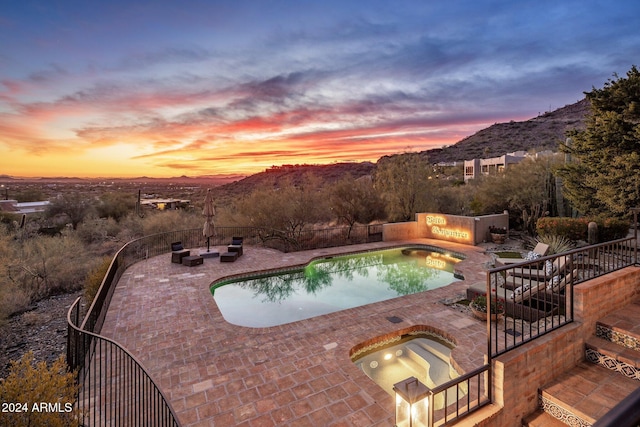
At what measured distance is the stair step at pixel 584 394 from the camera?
3.24 m

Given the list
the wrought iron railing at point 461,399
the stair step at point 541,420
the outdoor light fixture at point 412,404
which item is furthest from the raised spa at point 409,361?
the outdoor light fixture at point 412,404

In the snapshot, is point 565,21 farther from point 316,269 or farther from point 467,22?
point 316,269

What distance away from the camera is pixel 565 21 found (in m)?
13.8

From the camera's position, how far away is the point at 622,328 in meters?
3.98

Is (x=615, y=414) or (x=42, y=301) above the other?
(x=615, y=414)

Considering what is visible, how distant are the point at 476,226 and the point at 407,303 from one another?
888cm

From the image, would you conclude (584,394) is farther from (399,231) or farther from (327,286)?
(399,231)

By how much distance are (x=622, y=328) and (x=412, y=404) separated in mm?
3442

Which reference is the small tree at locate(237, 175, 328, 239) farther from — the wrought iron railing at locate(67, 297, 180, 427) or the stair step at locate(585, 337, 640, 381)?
the stair step at locate(585, 337, 640, 381)

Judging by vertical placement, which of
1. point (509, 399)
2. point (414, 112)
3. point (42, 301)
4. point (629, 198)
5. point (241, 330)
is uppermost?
point (414, 112)

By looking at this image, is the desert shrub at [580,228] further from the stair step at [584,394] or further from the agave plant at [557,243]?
the stair step at [584,394]

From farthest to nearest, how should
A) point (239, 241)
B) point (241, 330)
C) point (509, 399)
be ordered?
1. point (239, 241)
2. point (241, 330)
3. point (509, 399)

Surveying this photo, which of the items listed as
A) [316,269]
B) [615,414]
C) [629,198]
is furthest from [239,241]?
[629,198]

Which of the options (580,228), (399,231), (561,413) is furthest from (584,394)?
(399,231)
